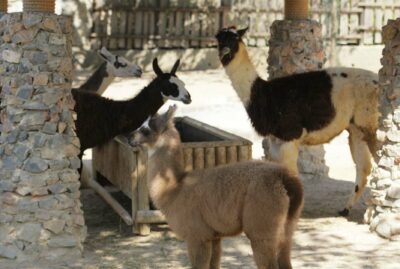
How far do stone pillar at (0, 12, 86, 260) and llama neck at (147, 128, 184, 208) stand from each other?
1083 millimetres

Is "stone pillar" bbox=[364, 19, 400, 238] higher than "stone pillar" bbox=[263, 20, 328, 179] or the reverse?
the reverse

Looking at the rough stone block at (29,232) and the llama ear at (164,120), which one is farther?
the rough stone block at (29,232)

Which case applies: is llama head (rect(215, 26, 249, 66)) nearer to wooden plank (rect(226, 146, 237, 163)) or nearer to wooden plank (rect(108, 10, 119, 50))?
wooden plank (rect(226, 146, 237, 163))

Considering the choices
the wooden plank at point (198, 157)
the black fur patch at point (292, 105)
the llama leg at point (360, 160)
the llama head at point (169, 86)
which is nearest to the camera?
the wooden plank at point (198, 157)

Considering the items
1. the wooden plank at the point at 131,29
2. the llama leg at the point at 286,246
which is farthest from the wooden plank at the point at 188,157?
the wooden plank at the point at 131,29

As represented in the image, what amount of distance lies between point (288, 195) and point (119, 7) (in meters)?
13.0

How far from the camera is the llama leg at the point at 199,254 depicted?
17.8ft

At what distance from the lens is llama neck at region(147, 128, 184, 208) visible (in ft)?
18.9

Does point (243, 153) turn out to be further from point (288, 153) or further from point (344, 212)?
point (344, 212)

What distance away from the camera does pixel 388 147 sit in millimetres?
7547

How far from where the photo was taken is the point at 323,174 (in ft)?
33.7

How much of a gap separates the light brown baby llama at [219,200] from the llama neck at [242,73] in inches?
88.2

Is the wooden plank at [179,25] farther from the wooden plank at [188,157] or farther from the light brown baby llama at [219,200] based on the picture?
the light brown baby llama at [219,200]

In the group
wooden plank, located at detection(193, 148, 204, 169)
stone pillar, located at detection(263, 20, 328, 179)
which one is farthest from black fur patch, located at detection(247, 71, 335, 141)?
stone pillar, located at detection(263, 20, 328, 179)
